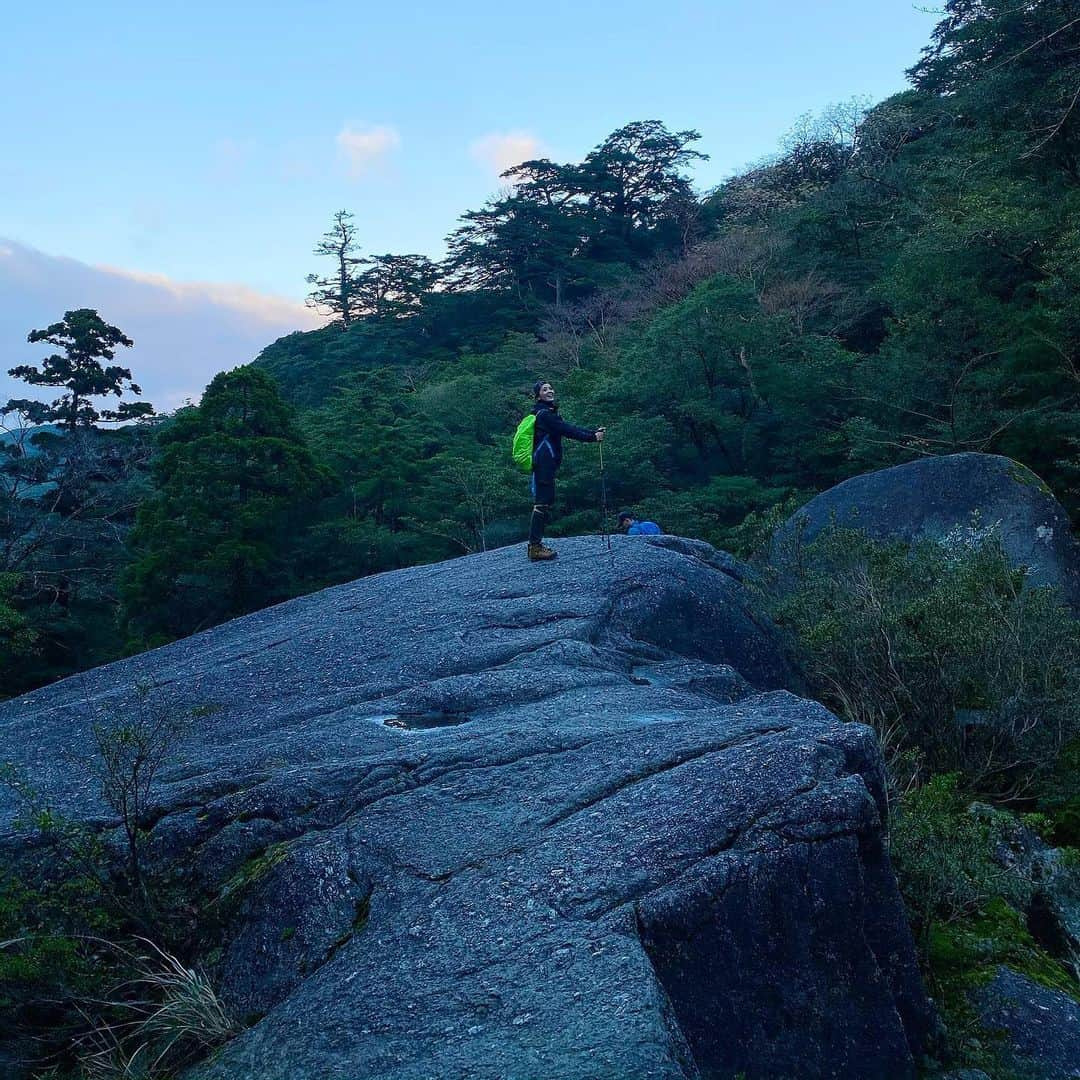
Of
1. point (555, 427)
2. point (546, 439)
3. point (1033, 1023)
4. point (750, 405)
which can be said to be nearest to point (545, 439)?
point (546, 439)

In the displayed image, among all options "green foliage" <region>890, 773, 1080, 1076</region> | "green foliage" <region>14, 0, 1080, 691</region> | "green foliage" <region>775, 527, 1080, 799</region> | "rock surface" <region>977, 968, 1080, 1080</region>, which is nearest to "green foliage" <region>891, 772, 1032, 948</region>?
"green foliage" <region>890, 773, 1080, 1076</region>

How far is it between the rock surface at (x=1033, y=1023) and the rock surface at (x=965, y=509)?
822 centimetres

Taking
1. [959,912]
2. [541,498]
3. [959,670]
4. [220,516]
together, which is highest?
[220,516]

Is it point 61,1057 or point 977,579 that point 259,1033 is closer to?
point 61,1057

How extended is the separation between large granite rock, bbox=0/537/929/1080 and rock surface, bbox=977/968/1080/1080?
1.84 ft

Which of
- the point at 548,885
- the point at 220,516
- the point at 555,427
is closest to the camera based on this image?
the point at 548,885

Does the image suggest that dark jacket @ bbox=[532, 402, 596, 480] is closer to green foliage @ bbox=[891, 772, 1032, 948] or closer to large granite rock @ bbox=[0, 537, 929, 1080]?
large granite rock @ bbox=[0, 537, 929, 1080]

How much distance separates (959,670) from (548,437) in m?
4.24

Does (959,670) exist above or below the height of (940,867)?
above

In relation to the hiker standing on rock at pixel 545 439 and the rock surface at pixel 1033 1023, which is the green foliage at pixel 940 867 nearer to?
the rock surface at pixel 1033 1023

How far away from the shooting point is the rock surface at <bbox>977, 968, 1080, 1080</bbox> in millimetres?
5270

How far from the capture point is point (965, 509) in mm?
14867

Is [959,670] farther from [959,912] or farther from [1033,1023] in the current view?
[1033,1023]

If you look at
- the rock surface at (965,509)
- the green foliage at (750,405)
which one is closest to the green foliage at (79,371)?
the green foliage at (750,405)
